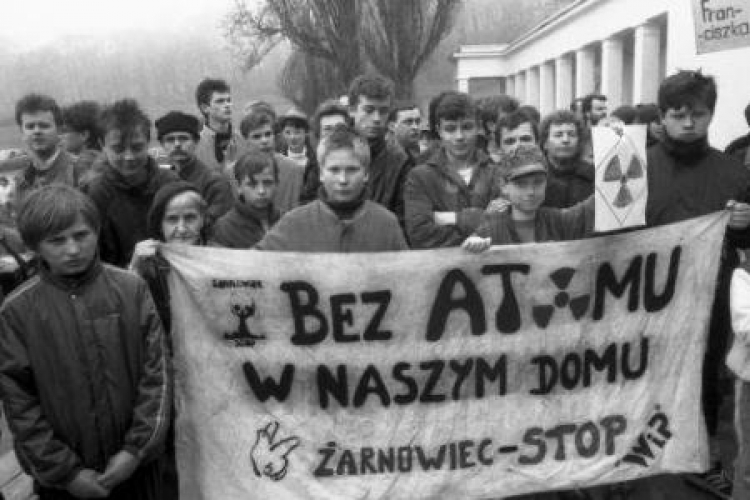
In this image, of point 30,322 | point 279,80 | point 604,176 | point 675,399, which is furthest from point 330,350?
point 279,80

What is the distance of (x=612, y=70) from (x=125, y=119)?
1339cm

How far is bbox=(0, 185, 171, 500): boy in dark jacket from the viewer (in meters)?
2.40

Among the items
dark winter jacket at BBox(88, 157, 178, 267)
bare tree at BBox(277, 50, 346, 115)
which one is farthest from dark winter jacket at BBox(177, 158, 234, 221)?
bare tree at BBox(277, 50, 346, 115)

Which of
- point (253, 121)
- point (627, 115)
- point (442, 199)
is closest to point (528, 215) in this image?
point (442, 199)

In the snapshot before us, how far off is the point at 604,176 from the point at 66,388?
2261 millimetres

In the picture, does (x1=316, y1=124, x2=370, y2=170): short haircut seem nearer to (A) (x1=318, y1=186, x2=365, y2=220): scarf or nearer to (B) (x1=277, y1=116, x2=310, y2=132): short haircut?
(A) (x1=318, y1=186, x2=365, y2=220): scarf

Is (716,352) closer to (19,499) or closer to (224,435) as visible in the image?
(224,435)

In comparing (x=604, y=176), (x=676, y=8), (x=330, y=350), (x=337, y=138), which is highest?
(x=676, y=8)

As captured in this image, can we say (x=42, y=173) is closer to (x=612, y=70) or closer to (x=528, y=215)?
(x=528, y=215)

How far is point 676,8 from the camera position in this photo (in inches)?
428

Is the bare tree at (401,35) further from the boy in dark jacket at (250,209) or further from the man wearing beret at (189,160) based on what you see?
the boy in dark jacket at (250,209)

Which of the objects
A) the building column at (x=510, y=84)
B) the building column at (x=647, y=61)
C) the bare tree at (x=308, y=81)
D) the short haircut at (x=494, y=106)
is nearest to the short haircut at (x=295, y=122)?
the short haircut at (x=494, y=106)

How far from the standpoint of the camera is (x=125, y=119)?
3.61 m

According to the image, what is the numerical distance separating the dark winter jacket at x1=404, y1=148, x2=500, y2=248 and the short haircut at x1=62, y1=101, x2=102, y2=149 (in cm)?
349
